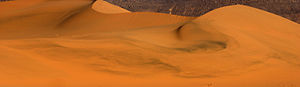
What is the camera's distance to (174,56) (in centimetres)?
775

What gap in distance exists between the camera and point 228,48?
8.66 meters

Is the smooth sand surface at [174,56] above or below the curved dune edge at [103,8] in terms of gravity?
above

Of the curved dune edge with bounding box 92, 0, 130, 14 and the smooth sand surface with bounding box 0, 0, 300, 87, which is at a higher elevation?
the smooth sand surface with bounding box 0, 0, 300, 87

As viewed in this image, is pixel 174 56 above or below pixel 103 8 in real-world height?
above

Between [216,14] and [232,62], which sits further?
[216,14]

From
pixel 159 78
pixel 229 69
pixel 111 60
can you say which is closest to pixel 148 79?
pixel 159 78

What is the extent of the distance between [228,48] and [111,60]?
108 inches

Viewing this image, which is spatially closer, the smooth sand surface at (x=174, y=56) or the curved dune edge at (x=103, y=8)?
the smooth sand surface at (x=174, y=56)

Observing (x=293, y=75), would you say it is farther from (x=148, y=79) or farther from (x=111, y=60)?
(x=111, y=60)

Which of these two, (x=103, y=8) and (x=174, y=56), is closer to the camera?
(x=174, y=56)

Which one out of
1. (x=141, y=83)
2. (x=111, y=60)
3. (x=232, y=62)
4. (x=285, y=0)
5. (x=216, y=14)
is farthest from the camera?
(x=285, y=0)

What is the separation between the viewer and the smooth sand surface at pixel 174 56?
6.14 m

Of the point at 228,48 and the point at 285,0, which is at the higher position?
the point at 228,48

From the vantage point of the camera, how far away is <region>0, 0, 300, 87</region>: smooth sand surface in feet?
20.1
